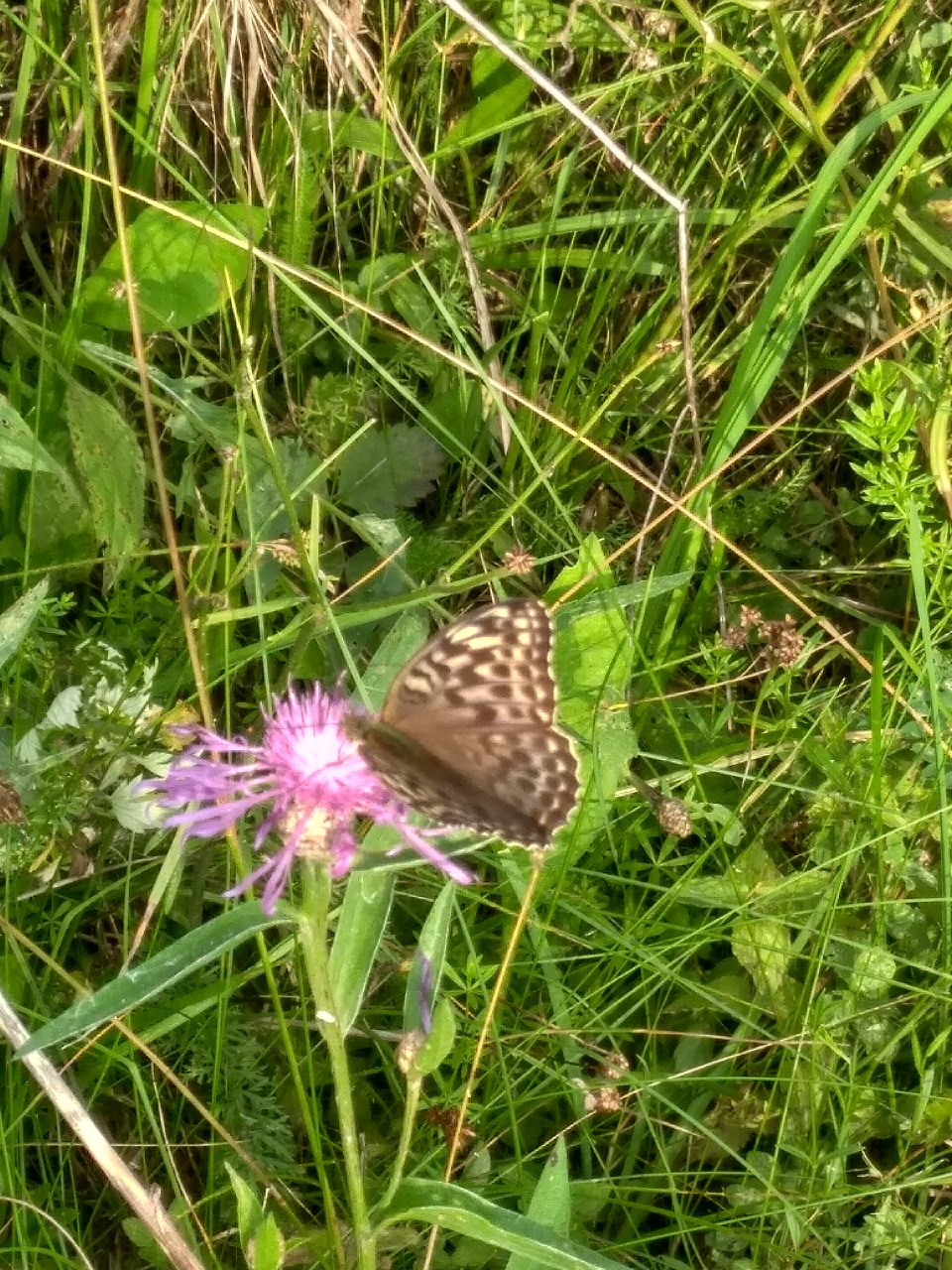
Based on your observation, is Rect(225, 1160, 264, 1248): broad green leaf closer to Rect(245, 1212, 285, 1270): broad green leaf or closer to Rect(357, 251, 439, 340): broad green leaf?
Rect(245, 1212, 285, 1270): broad green leaf

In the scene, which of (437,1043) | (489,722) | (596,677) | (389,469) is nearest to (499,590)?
(596,677)

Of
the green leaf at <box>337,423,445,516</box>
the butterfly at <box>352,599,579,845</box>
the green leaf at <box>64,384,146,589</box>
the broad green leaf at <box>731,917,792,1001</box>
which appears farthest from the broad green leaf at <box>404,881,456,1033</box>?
the green leaf at <box>337,423,445,516</box>

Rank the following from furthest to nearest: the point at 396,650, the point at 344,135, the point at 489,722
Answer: the point at 344,135
the point at 396,650
the point at 489,722

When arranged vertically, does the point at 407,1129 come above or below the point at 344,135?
below

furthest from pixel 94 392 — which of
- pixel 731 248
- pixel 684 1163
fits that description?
pixel 684 1163

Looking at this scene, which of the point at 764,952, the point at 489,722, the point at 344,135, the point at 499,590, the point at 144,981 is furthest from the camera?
the point at 344,135

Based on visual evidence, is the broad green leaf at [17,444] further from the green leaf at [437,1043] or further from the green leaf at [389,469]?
the green leaf at [437,1043]

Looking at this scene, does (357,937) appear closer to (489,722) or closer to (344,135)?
(489,722)
